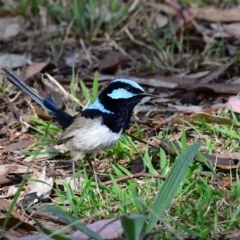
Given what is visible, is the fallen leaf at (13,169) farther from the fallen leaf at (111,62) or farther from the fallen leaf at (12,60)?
the fallen leaf at (111,62)

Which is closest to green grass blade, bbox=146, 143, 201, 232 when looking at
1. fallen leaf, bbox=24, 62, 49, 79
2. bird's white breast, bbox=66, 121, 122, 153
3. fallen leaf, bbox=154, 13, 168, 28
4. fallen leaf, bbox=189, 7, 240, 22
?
bird's white breast, bbox=66, 121, 122, 153

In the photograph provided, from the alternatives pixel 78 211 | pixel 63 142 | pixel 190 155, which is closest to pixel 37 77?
pixel 63 142

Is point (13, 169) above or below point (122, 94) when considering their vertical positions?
below

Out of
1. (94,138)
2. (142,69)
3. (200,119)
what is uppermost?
(94,138)

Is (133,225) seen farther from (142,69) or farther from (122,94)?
(142,69)

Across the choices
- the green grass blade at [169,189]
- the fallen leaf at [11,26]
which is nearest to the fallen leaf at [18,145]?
the green grass blade at [169,189]

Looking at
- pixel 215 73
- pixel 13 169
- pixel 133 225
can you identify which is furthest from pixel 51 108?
pixel 133 225

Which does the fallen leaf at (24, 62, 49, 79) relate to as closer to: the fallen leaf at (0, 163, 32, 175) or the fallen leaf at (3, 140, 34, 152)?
the fallen leaf at (3, 140, 34, 152)
